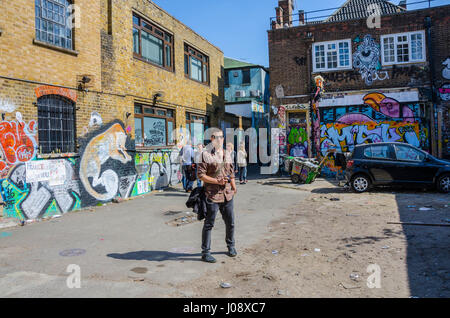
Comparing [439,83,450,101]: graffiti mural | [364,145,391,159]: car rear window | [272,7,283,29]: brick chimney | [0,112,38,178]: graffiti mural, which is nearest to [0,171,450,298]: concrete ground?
[0,112,38,178]: graffiti mural

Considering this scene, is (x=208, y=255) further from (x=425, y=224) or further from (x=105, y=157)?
(x=105, y=157)

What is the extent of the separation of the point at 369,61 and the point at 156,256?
15733mm

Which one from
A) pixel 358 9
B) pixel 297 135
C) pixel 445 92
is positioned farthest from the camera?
pixel 358 9

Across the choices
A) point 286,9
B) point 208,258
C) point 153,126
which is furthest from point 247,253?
point 286,9

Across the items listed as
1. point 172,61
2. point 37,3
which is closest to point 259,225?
point 37,3

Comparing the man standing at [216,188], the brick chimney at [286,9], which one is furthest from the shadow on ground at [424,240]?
the brick chimney at [286,9]

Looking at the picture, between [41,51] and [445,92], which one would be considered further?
[445,92]

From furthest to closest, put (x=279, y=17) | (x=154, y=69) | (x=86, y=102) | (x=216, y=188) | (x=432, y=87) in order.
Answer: (x=279, y=17)
(x=432, y=87)
(x=154, y=69)
(x=86, y=102)
(x=216, y=188)

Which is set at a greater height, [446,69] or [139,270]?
[446,69]

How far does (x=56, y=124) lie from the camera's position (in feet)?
32.0

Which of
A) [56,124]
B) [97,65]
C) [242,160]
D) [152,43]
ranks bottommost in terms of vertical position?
[242,160]

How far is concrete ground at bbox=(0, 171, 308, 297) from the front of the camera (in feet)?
15.3

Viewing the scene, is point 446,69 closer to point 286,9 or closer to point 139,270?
point 286,9

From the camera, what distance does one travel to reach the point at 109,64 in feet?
38.3
